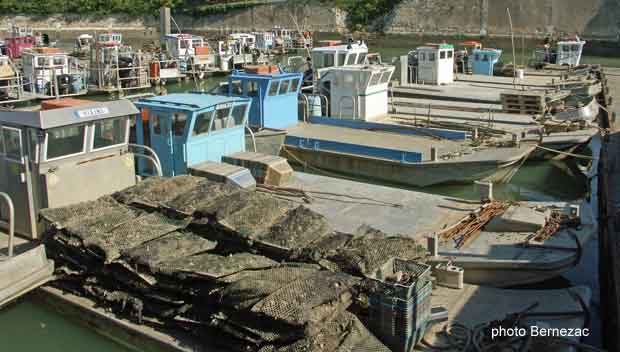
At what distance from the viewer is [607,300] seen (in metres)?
11.0

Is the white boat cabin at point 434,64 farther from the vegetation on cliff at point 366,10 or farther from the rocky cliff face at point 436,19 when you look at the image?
the vegetation on cliff at point 366,10

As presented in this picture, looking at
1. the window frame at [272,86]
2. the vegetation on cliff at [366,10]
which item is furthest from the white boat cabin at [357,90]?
the vegetation on cliff at [366,10]

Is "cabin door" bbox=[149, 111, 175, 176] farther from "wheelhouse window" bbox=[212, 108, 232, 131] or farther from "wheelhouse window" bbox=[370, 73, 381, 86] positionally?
"wheelhouse window" bbox=[370, 73, 381, 86]

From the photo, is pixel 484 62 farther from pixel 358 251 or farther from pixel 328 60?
pixel 358 251

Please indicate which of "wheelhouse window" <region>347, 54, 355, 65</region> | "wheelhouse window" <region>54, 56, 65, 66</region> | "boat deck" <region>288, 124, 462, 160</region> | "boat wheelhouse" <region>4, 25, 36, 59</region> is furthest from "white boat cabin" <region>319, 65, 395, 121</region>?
"boat wheelhouse" <region>4, 25, 36, 59</region>

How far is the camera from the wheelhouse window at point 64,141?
427 inches

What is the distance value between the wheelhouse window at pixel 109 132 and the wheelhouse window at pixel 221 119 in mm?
2978

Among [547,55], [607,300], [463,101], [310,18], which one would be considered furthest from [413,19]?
[607,300]

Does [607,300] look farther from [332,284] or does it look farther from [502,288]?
[332,284]

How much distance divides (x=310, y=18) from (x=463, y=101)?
207ft

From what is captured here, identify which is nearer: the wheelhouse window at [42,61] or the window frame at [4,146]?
the window frame at [4,146]

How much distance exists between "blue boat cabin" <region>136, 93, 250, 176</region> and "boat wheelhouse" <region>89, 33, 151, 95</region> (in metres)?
23.4

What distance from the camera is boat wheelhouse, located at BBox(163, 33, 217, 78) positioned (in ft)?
146

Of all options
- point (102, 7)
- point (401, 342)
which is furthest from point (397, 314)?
point (102, 7)
